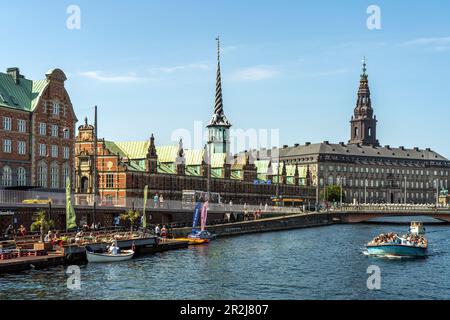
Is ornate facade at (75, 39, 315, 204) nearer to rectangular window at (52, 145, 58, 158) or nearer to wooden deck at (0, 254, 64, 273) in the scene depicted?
rectangular window at (52, 145, 58, 158)

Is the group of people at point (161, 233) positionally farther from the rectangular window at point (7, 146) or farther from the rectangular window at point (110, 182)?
the rectangular window at point (110, 182)

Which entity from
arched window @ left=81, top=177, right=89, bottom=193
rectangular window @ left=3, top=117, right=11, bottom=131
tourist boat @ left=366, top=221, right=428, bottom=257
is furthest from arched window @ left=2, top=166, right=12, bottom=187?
tourist boat @ left=366, top=221, right=428, bottom=257

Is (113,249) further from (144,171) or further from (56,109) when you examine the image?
(144,171)

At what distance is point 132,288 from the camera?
188 feet

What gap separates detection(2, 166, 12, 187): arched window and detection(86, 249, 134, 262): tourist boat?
85.5 feet

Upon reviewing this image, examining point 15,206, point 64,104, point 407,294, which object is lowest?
point 407,294

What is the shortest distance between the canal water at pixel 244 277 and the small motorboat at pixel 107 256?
984 mm

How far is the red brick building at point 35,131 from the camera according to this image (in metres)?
96.9

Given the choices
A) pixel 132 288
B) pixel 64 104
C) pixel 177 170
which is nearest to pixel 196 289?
pixel 132 288

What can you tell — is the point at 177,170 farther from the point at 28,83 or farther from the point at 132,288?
the point at 132,288

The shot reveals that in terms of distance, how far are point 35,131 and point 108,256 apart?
3383cm

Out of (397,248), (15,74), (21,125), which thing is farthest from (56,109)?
(397,248)

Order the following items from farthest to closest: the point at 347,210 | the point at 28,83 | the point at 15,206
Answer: the point at 347,210 → the point at 28,83 → the point at 15,206
